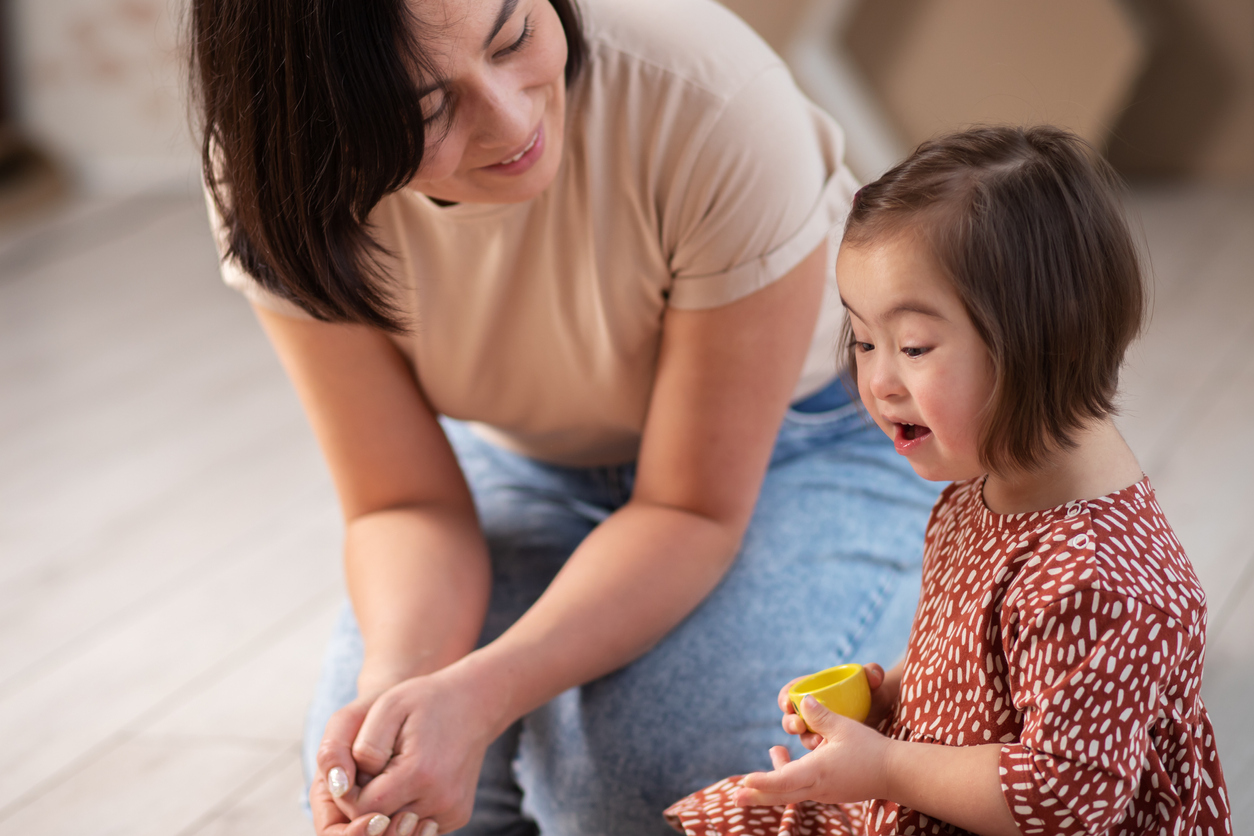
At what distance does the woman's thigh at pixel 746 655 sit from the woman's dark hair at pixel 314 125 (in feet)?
1.23

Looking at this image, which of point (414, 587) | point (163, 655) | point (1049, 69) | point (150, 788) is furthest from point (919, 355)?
point (1049, 69)

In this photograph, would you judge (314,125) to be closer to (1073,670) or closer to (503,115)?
(503,115)

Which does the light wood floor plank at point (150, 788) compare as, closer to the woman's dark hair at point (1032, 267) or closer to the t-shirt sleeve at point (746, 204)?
the t-shirt sleeve at point (746, 204)

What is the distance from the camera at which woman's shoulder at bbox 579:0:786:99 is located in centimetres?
93

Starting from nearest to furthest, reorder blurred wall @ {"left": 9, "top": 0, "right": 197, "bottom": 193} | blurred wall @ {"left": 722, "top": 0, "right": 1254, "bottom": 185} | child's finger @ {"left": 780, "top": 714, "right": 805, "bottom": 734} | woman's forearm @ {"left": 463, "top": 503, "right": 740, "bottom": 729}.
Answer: child's finger @ {"left": 780, "top": 714, "right": 805, "bottom": 734}, woman's forearm @ {"left": 463, "top": 503, "right": 740, "bottom": 729}, blurred wall @ {"left": 722, "top": 0, "right": 1254, "bottom": 185}, blurred wall @ {"left": 9, "top": 0, "right": 197, "bottom": 193}

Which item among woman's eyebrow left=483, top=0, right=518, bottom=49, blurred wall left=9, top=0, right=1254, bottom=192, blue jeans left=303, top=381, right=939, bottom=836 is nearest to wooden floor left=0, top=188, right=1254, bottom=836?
blurred wall left=9, top=0, right=1254, bottom=192

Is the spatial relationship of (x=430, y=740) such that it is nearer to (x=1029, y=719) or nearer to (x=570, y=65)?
(x=1029, y=719)

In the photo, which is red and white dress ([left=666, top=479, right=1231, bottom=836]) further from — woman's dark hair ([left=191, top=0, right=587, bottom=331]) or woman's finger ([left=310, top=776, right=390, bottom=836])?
woman's dark hair ([left=191, top=0, right=587, bottom=331])

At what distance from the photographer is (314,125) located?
2.60 ft

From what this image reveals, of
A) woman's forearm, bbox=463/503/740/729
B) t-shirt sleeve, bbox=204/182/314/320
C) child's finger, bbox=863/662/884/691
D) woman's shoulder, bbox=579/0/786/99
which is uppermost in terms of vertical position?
woman's shoulder, bbox=579/0/786/99

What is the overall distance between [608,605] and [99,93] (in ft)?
9.97

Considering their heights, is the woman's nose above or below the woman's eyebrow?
below

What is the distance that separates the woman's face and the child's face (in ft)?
0.92

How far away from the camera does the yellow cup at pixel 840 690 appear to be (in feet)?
2.39
